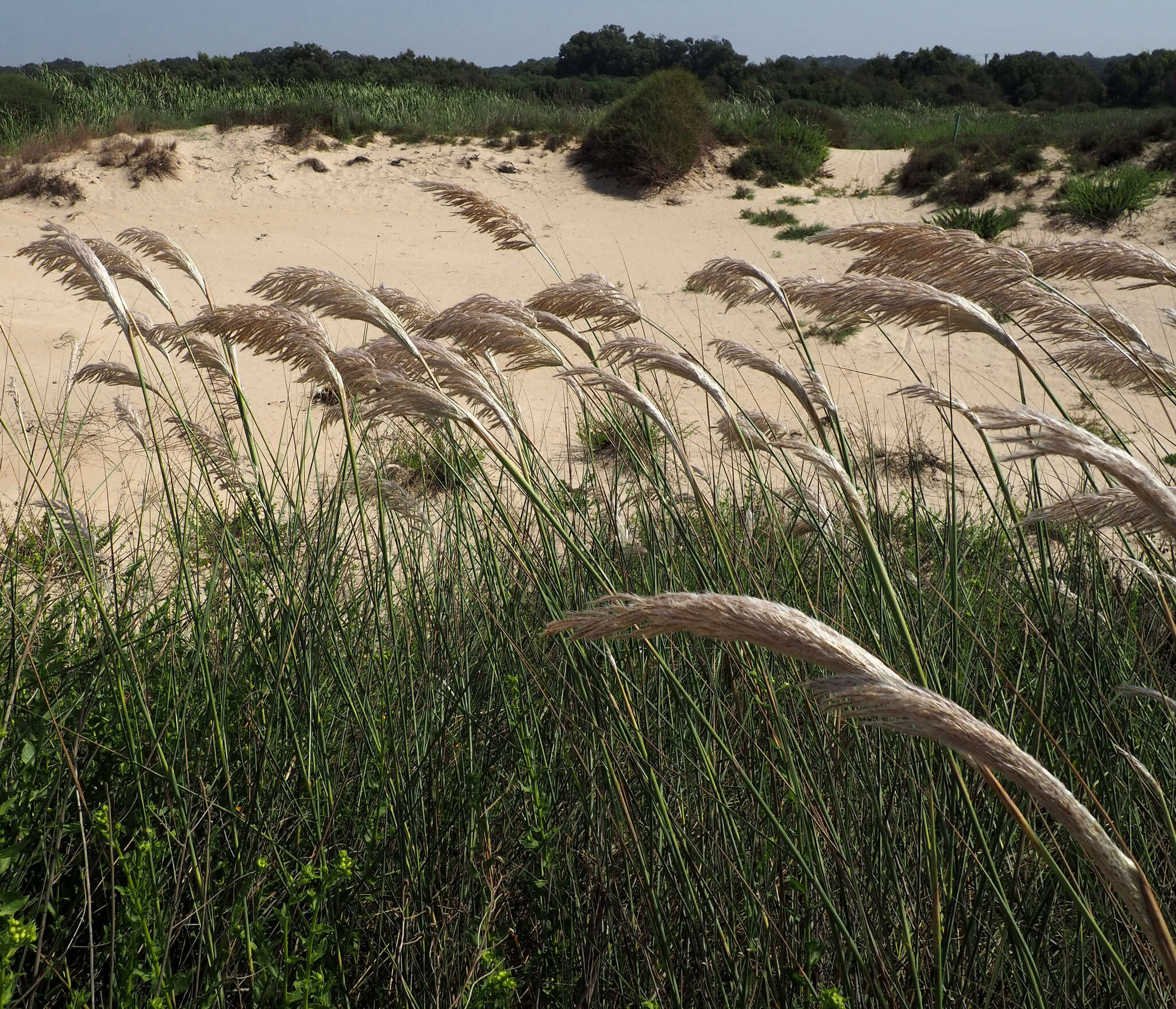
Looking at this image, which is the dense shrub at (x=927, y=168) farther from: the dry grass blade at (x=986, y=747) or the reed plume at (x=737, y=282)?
the dry grass blade at (x=986, y=747)

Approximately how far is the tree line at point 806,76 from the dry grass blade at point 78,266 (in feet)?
69.3

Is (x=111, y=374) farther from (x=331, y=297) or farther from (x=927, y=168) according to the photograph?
(x=927, y=168)

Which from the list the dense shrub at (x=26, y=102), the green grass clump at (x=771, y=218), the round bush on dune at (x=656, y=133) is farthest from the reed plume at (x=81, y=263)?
the dense shrub at (x=26, y=102)

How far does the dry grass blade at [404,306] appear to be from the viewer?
2.50 metres

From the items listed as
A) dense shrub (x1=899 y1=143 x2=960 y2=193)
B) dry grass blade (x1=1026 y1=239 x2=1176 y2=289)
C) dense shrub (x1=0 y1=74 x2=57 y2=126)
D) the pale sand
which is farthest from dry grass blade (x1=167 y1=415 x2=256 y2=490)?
dense shrub (x1=0 y1=74 x2=57 y2=126)

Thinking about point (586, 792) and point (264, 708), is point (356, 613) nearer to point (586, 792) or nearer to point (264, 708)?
point (264, 708)

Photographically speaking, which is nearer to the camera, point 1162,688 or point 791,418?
point 1162,688

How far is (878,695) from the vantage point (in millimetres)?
671

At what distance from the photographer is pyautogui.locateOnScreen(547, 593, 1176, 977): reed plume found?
0.68 metres

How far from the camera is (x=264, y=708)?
203cm

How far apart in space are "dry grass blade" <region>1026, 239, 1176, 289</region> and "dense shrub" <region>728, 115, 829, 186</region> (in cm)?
1410

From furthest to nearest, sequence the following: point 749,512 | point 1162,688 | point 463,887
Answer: point 749,512
point 1162,688
point 463,887

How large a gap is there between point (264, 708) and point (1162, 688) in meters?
1.88

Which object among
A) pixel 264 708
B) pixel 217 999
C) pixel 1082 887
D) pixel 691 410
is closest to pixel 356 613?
pixel 264 708
